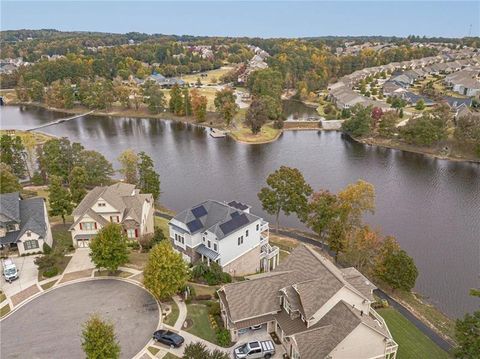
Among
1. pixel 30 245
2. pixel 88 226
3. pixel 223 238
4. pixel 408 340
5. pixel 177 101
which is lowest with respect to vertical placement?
pixel 408 340

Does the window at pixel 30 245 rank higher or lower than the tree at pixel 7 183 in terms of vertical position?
lower

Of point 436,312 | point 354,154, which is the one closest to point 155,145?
point 354,154

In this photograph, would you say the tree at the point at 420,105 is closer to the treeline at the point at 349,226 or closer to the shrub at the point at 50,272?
the treeline at the point at 349,226

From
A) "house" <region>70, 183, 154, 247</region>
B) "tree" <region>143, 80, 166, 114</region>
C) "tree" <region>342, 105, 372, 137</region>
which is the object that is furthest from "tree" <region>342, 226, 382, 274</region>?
"tree" <region>143, 80, 166, 114</region>

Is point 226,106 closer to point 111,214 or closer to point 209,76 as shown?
point 111,214

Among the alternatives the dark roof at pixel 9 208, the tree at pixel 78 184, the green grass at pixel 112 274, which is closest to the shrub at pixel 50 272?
the green grass at pixel 112 274

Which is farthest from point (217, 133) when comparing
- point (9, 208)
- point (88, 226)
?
point (9, 208)

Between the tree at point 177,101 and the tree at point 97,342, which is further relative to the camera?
the tree at point 177,101

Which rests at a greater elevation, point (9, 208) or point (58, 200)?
point (9, 208)
